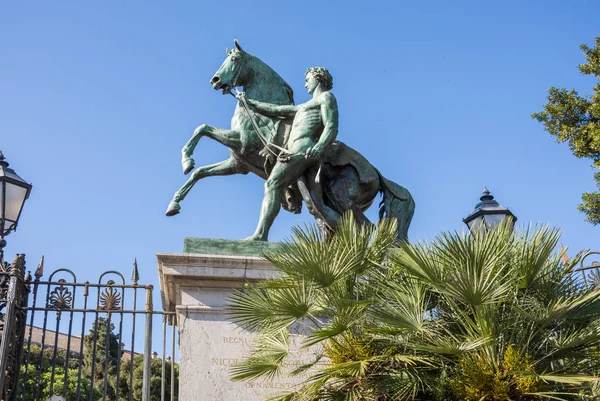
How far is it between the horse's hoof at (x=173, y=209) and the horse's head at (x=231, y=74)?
1.69m

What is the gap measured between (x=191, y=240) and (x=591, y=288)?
162 inches

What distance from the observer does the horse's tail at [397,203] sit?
9.34 metres

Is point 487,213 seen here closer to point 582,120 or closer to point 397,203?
point 397,203

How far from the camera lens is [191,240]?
8125mm

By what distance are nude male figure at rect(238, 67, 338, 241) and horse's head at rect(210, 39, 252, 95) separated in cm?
38

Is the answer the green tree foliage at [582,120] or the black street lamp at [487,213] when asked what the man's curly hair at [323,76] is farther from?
the green tree foliage at [582,120]

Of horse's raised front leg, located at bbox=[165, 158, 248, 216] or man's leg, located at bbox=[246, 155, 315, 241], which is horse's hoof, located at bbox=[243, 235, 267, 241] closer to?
man's leg, located at bbox=[246, 155, 315, 241]

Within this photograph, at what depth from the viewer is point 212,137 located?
912 centimetres

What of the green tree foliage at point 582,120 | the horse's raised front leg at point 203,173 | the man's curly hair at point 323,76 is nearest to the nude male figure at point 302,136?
the man's curly hair at point 323,76

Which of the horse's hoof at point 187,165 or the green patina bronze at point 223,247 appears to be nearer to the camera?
the green patina bronze at point 223,247

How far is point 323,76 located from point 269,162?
1360 millimetres

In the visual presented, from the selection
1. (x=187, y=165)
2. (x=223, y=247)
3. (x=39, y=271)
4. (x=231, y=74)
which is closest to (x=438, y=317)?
(x=223, y=247)

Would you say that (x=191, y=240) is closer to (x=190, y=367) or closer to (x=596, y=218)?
(x=190, y=367)

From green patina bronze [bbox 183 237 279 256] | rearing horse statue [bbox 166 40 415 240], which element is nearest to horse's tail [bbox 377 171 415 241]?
rearing horse statue [bbox 166 40 415 240]
